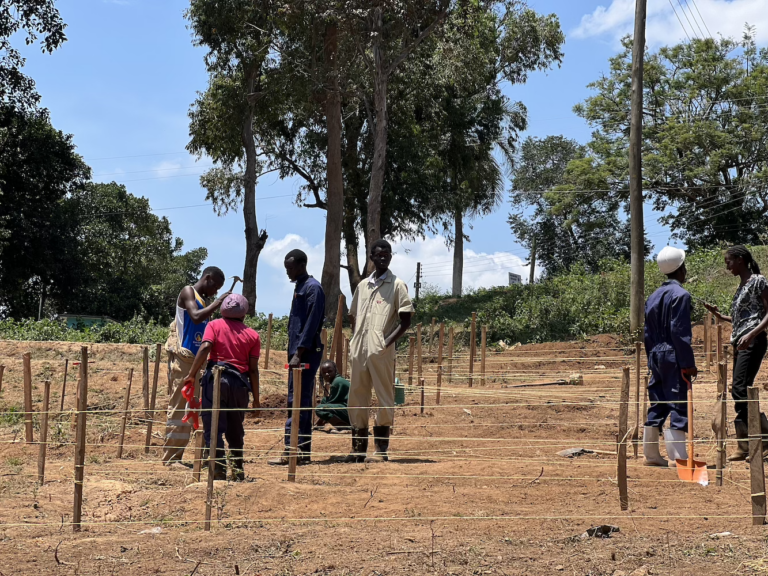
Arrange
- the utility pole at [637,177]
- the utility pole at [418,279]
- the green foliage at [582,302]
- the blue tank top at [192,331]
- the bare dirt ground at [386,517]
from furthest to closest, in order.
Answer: the utility pole at [418,279], the green foliage at [582,302], the utility pole at [637,177], the blue tank top at [192,331], the bare dirt ground at [386,517]

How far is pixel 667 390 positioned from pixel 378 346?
2236mm

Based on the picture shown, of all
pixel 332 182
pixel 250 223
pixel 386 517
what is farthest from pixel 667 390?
pixel 250 223

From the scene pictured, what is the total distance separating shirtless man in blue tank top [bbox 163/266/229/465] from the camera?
726 centimetres

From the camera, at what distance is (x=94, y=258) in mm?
31750

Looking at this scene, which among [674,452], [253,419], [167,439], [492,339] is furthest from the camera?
[492,339]

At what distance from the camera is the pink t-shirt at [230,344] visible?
6.30 m

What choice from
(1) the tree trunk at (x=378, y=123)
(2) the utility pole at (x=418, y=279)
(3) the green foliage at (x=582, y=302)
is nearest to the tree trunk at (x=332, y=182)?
(1) the tree trunk at (x=378, y=123)

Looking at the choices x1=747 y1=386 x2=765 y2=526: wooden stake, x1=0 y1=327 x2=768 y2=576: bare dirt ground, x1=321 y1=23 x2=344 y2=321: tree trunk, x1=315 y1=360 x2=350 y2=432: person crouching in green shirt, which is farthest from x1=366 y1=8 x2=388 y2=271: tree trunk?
x1=747 y1=386 x2=765 y2=526: wooden stake

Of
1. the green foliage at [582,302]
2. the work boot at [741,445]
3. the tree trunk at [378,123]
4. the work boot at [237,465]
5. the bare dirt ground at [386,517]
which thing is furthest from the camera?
the green foliage at [582,302]

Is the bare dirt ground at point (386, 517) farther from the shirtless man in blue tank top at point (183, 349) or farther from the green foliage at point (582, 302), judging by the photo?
the green foliage at point (582, 302)

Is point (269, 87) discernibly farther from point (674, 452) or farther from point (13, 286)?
point (674, 452)

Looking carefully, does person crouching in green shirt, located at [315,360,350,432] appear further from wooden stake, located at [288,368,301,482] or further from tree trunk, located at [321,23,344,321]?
tree trunk, located at [321,23,344,321]

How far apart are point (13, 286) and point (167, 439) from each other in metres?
23.4

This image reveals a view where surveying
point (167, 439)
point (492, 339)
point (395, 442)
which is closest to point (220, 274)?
point (167, 439)
